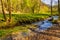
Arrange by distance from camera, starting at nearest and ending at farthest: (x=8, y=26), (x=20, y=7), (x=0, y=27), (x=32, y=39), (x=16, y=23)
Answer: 1. (x=32, y=39)
2. (x=0, y=27)
3. (x=8, y=26)
4. (x=16, y=23)
5. (x=20, y=7)

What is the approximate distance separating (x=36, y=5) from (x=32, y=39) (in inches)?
1526

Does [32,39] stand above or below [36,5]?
below

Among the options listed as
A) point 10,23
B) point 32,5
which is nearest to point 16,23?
point 10,23

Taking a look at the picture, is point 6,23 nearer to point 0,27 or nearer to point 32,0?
point 0,27

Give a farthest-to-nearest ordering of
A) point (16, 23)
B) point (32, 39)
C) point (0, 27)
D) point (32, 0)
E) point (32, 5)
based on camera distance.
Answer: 1. point (32, 5)
2. point (32, 0)
3. point (16, 23)
4. point (0, 27)
5. point (32, 39)

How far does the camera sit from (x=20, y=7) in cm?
5356

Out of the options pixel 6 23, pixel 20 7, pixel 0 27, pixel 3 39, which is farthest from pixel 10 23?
pixel 20 7

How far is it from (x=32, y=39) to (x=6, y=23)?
344 inches

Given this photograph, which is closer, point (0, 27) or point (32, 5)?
point (0, 27)

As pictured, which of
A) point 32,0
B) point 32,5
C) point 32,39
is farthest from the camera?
point 32,5

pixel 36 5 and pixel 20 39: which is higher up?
Answer: pixel 36 5

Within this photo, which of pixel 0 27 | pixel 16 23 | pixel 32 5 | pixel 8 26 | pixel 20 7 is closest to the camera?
pixel 0 27

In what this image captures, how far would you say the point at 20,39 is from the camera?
12.1 m

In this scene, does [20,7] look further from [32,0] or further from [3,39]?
[3,39]
